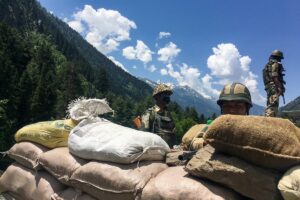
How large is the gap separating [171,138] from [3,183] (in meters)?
2.59

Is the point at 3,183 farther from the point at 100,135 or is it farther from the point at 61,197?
the point at 100,135

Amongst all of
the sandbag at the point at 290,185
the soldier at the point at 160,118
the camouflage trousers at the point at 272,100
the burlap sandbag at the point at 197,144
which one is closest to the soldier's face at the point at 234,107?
the burlap sandbag at the point at 197,144

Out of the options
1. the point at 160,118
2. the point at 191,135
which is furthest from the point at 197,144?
the point at 160,118

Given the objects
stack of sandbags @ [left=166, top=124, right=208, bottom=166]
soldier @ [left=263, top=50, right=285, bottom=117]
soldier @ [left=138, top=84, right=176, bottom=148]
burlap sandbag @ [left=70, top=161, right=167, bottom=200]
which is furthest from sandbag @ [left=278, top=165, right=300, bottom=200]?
soldier @ [left=263, top=50, right=285, bottom=117]

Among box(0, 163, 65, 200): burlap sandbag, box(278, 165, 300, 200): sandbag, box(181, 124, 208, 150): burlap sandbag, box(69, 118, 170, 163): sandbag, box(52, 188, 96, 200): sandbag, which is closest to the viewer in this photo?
box(278, 165, 300, 200): sandbag

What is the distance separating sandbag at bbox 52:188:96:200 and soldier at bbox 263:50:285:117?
458 centimetres

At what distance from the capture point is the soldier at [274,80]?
7.79m

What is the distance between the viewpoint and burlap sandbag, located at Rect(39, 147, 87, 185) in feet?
13.8

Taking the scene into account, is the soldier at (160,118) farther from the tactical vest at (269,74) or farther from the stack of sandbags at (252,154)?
the stack of sandbags at (252,154)

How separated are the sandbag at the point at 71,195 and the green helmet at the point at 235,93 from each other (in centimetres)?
152

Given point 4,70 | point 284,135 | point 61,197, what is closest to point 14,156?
point 61,197

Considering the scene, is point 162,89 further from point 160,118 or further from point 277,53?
point 277,53

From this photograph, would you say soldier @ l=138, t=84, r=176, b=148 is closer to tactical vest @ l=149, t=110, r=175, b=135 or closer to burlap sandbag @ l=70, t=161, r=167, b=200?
tactical vest @ l=149, t=110, r=175, b=135

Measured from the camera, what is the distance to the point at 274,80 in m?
7.90
